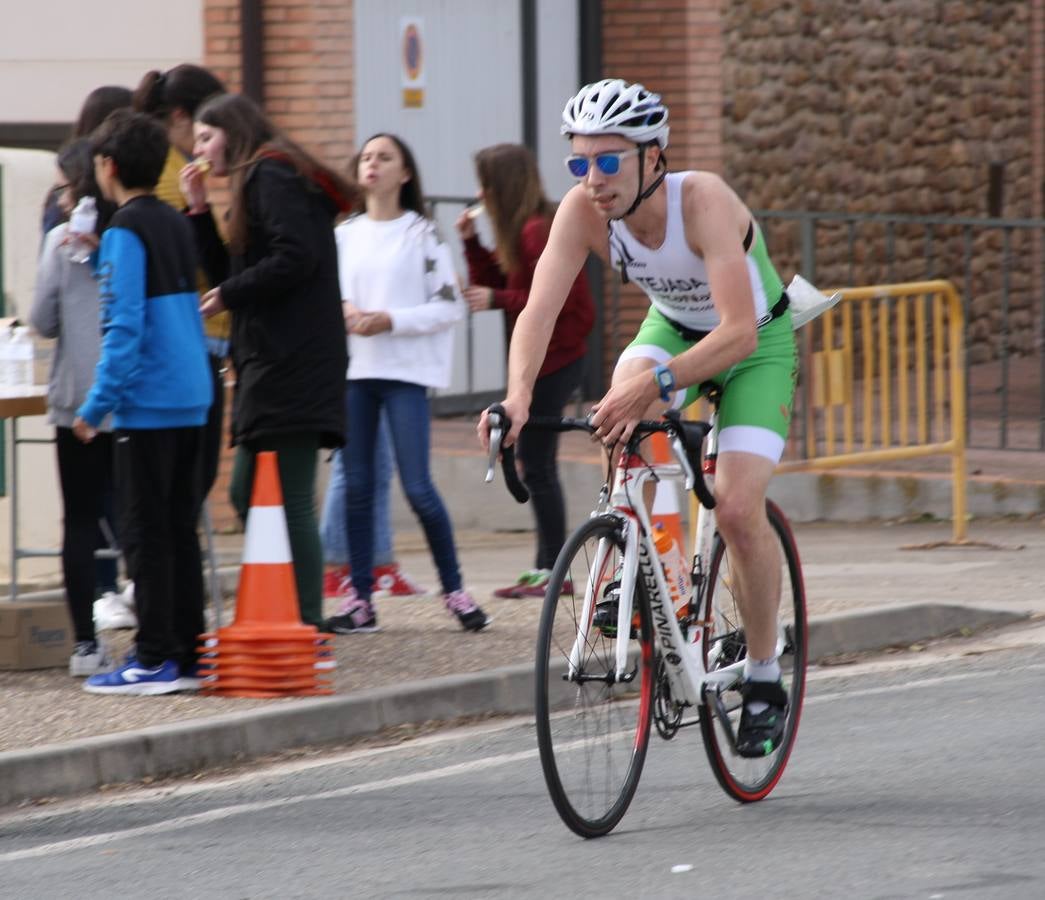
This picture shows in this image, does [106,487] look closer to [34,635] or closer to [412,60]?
[34,635]

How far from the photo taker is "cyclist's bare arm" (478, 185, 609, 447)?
18.8 feet

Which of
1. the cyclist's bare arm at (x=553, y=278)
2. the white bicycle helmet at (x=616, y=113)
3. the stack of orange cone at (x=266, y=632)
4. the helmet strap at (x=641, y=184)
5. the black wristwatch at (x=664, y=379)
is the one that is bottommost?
the stack of orange cone at (x=266, y=632)

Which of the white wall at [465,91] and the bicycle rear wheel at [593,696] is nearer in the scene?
the bicycle rear wheel at [593,696]

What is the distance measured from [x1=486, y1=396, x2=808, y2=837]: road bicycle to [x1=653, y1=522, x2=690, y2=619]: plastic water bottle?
22 mm

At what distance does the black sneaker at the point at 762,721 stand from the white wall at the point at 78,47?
695 cm

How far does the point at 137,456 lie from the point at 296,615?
0.74m

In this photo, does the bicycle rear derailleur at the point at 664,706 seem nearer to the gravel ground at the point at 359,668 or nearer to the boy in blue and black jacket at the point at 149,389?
the gravel ground at the point at 359,668

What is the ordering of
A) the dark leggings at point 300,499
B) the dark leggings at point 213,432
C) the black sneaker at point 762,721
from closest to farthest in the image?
1. the black sneaker at point 762,721
2. the dark leggings at point 300,499
3. the dark leggings at point 213,432

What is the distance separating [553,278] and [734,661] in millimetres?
1165

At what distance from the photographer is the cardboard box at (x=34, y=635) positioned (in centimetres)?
785

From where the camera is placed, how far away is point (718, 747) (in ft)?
19.5

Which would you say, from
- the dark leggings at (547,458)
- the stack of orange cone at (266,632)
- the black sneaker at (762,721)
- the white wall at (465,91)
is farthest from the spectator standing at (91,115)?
the white wall at (465,91)

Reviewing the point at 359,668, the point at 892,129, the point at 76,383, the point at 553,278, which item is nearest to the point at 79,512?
the point at 76,383

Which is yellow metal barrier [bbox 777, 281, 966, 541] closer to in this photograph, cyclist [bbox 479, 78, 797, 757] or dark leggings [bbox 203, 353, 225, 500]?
dark leggings [bbox 203, 353, 225, 500]
